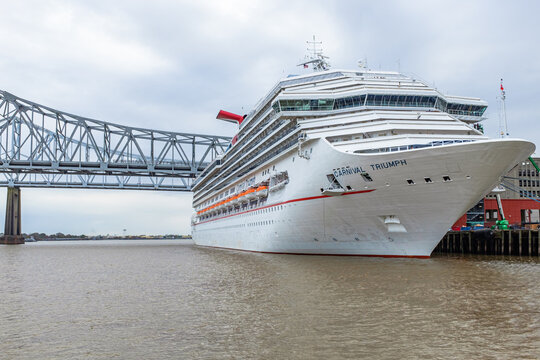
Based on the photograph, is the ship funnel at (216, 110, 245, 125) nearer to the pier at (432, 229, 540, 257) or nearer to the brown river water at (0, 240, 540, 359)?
the pier at (432, 229, 540, 257)

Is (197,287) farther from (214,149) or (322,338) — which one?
(214,149)

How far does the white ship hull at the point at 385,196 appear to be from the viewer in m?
23.6

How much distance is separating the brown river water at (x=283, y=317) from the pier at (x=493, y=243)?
1588 cm

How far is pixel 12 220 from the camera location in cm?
10269

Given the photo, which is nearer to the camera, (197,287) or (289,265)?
(197,287)

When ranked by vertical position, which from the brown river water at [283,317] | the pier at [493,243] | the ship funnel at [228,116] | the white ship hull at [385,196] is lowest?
the brown river water at [283,317]

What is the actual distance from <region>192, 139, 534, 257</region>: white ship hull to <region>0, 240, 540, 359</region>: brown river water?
14.0 feet

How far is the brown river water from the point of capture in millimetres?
9781

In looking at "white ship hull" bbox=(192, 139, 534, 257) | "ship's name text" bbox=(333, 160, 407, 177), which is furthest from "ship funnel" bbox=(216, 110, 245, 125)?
"ship's name text" bbox=(333, 160, 407, 177)

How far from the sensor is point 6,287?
20844 mm

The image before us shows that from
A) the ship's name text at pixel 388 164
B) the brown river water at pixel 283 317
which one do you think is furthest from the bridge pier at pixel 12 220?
the ship's name text at pixel 388 164

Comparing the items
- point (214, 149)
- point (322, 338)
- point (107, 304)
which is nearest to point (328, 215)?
point (107, 304)

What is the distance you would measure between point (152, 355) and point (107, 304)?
6889mm

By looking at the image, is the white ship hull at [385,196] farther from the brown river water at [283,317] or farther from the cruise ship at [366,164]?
the brown river water at [283,317]
